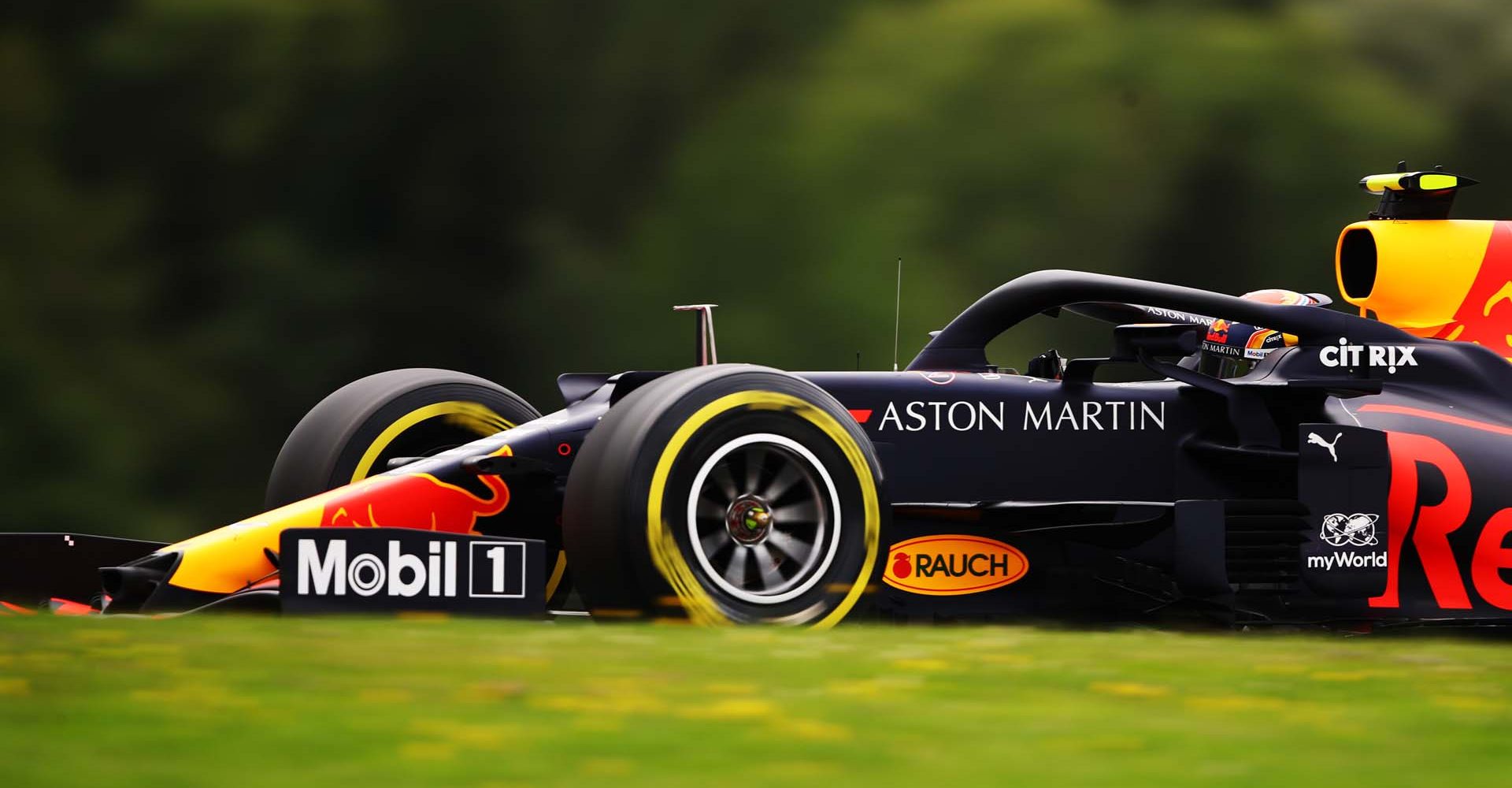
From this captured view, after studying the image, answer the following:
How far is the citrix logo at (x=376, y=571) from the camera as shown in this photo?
→ 15.7 ft

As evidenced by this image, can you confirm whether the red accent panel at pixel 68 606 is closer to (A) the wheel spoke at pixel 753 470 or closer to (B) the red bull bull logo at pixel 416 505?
(B) the red bull bull logo at pixel 416 505

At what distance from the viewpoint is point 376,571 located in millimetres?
4824

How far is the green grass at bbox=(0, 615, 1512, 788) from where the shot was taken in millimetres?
2973

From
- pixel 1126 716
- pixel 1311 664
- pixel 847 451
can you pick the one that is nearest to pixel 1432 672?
pixel 1311 664

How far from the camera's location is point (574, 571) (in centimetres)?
491

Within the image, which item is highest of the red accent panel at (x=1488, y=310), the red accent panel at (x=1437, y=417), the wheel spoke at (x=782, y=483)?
the red accent panel at (x=1488, y=310)

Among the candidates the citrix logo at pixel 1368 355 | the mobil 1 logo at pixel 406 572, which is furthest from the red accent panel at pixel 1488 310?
the mobil 1 logo at pixel 406 572

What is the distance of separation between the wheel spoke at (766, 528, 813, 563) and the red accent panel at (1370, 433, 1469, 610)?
1976 mm

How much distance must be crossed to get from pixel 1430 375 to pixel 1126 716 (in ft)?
10.7

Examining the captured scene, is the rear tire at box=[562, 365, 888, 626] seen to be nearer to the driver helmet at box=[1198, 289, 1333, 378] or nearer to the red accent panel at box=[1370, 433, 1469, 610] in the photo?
the red accent panel at box=[1370, 433, 1469, 610]

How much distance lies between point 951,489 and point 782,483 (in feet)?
3.02

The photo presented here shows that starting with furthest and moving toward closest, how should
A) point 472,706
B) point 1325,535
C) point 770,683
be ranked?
1. point 1325,535
2. point 770,683
3. point 472,706

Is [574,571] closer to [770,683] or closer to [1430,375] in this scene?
[770,683]

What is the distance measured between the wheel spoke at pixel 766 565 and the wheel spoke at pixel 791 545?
25 millimetres
